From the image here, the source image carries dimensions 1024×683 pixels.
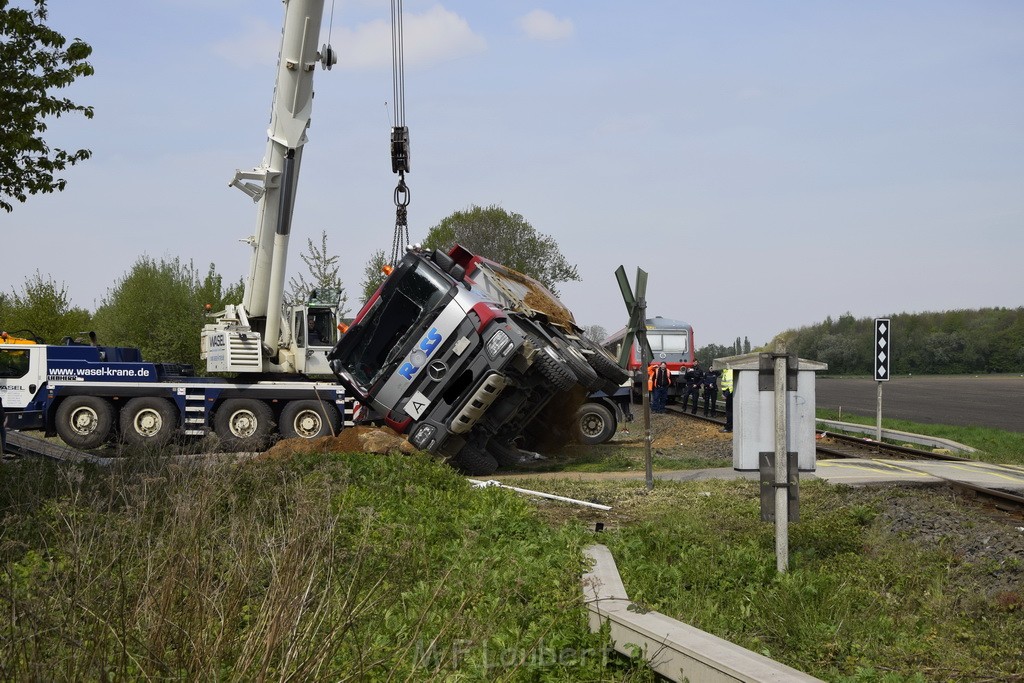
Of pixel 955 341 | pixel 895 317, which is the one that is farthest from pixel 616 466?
pixel 895 317

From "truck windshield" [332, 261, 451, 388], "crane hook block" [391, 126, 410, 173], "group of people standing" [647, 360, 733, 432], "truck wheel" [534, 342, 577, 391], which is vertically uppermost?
"crane hook block" [391, 126, 410, 173]

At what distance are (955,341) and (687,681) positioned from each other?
81.8 meters

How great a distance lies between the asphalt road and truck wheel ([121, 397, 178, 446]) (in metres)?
22.6

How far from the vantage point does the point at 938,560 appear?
8469 millimetres

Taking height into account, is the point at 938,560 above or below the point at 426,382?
below

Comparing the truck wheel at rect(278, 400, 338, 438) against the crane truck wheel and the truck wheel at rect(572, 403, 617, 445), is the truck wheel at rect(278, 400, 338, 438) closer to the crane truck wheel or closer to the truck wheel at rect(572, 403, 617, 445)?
the truck wheel at rect(572, 403, 617, 445)

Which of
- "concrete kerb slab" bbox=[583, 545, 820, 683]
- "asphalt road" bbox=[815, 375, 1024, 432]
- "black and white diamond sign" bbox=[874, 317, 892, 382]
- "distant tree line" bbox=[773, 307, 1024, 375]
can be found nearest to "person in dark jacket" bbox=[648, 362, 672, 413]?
"asphalt road" bbox=[815, 375, 1024, 432]

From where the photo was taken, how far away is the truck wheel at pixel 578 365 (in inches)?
667

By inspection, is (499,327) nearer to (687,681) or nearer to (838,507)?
(838,507)

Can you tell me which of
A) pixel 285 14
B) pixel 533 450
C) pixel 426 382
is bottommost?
pixel 533 450

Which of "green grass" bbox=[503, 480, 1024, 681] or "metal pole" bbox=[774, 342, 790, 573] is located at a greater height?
"metal pole" bbox=[774, 342, 790, 573]

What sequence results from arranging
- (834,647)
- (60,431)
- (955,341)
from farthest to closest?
(955,341) → (60,431) → (834,647)

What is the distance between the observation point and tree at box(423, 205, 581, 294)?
5566cm

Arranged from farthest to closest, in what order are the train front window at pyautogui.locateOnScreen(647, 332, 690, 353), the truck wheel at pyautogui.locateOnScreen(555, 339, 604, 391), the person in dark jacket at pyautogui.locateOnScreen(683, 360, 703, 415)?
the train front window at pyautogui.locateOnScreen(647, 332, 690, 353)
the person in dark jacket at pyautogui.locateOnScreen(683, 360, 703, 415)
the truck wheel at pyautogui.locateOnScreen(555, 339, 604, 391)
